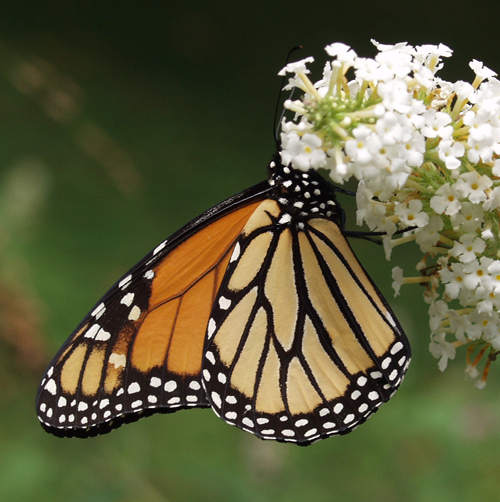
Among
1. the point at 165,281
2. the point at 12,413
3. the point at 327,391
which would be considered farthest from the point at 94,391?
the point at 12,413

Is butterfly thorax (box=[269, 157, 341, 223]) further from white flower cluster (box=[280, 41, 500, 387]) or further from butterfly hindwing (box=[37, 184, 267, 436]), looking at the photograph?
white flower cluster (box=[280, 41, 500, 387])

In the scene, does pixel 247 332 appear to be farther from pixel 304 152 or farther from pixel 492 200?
pixel 492 200

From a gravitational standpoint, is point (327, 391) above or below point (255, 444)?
above

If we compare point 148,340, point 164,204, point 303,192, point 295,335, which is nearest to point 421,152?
point 303,192

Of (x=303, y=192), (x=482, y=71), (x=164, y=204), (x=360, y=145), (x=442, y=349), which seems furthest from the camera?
(x=164, y=204)

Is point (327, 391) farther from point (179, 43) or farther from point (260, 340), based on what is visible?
point (179, 43)

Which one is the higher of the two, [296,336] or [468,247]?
[468,247]
